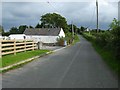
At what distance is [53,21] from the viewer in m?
109

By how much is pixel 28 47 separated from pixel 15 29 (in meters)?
86.2

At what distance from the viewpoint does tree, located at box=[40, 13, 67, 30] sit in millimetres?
107250

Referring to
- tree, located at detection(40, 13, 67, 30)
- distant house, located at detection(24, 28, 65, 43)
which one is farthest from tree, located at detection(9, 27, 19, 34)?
distant house, located at detection(24, 28, 65, 43)

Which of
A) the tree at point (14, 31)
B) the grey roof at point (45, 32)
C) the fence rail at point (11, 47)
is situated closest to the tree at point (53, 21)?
the tree at point (14, 31)

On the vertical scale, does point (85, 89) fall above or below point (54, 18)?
below

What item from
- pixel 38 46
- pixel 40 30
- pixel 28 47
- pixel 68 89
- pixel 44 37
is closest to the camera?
pixel 68 89

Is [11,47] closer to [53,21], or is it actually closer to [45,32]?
[45,32]

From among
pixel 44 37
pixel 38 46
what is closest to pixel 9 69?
pixel 38 46

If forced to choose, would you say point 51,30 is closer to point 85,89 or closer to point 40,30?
point 40,30

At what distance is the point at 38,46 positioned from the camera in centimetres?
3366

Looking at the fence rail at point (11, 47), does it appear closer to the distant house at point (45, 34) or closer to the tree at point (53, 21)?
the distant house at point (45, 34)

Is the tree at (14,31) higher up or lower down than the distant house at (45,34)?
higher up

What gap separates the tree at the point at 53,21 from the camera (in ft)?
352

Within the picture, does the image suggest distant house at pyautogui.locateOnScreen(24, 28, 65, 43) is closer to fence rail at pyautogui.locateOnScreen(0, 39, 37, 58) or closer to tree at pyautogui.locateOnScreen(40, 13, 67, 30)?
tree at pyautogui.locateOnScreen(40, 13, 67, 30)
